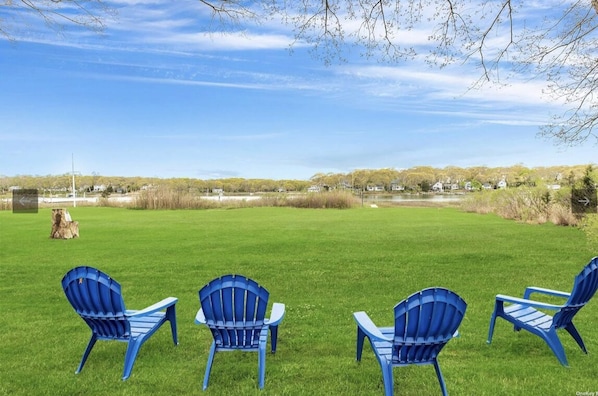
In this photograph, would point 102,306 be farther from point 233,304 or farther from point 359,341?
point 359,341

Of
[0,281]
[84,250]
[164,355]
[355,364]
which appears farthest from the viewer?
[84,250]

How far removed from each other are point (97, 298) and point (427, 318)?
2565 millimetres

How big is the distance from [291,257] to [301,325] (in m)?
5.25

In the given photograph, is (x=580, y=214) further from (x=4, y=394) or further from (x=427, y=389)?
(x=4, y=394)

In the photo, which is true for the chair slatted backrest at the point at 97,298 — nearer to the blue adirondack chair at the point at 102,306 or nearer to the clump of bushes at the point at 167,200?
the blue adirondack chair at the point at 102,306

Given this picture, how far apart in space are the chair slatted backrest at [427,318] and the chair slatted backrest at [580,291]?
56.3 inches

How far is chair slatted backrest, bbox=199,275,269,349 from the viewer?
3.50 m

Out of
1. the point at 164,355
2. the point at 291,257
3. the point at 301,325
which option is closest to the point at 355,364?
the point at 301,325

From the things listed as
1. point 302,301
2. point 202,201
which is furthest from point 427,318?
point 202,201

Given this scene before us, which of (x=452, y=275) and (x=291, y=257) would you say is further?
(x=291, y=257)

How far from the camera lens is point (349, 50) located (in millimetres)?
8570

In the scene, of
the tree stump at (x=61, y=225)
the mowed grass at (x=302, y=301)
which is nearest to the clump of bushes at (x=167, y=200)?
the mowed grass at (x=302, y=301)

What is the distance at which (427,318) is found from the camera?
10.5ft

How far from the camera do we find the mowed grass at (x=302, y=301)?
12.2ft
